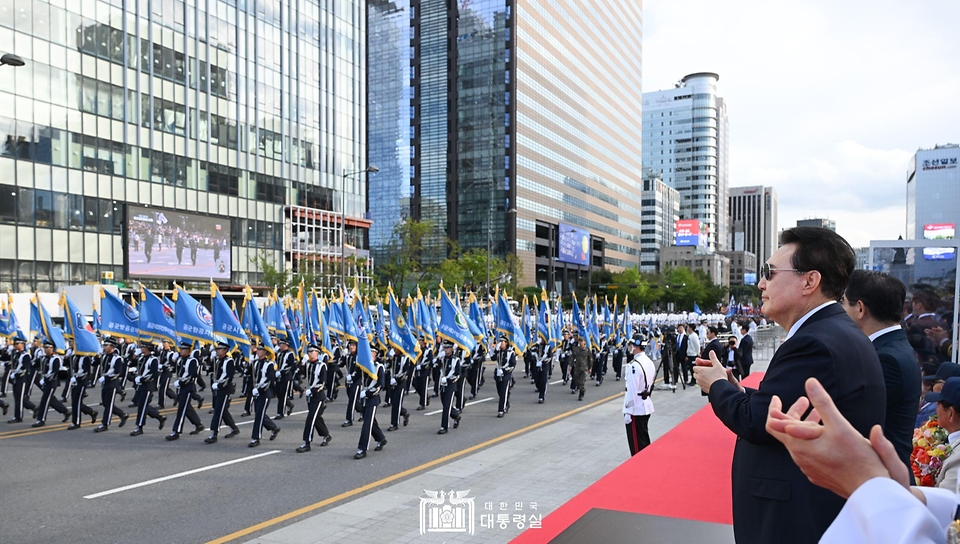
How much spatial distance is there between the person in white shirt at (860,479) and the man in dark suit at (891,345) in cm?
152

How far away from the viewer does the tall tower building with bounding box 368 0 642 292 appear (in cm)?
7925

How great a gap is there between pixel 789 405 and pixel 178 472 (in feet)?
33.2

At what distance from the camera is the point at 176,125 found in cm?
4384

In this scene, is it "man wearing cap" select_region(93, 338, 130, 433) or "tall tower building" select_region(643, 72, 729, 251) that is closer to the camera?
"man wearing cap" select_region(93, 338, 130, 433)

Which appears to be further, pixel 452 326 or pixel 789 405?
pixel 452 326

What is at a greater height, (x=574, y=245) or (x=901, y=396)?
(x=574, y=245)

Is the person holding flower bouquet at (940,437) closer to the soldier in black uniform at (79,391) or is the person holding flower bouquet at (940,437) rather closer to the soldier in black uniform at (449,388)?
the soldier in black uniform at (449,388)

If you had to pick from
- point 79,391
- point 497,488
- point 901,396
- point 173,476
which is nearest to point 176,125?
point 79,391

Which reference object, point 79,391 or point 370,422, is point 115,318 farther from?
point 370,422

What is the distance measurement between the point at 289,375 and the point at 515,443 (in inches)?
245

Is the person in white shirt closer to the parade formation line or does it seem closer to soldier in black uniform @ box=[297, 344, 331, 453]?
the parade formation line

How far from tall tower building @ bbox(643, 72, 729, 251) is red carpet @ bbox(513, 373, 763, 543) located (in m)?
164

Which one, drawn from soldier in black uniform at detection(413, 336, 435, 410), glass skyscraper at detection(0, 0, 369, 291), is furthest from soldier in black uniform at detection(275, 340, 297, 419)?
glass skyscraper at detection(0, 0, 369, 291)

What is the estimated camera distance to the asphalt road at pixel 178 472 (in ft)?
24.6
